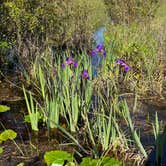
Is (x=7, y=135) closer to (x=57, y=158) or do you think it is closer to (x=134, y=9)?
(x=57, y=158)

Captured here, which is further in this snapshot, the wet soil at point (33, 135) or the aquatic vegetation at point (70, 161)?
the wet soil at point (33, 135)

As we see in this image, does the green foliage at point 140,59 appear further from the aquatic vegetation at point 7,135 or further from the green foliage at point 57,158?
the green foliage at point 57,158

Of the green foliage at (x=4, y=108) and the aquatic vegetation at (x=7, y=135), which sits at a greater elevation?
the aquatic vegetation at (x=7, y=135)

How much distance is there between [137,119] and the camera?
234 inches

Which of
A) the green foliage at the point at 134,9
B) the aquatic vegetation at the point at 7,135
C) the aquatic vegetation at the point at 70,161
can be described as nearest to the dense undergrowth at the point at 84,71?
the green foliage at the point at 134,9

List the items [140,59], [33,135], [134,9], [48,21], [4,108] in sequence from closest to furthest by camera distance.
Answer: [33,135]
[4,108]
[140,59]
[48,21]
[134,9]

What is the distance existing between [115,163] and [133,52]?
4.30 m

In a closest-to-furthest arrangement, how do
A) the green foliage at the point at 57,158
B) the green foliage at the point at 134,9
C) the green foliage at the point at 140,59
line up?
1. the green foliage at the point at 57,158
2. the green foliage at the point at 140,59
3. the green foliage at the point at 134,9

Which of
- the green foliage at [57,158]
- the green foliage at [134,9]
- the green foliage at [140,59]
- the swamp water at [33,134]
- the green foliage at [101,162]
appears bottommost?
the swamp water at [33,134]

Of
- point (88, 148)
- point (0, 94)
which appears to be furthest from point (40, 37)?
point (88, 148)

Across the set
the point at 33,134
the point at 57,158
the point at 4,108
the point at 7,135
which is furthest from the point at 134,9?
the point at 57,158

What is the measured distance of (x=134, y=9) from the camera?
10938 mm

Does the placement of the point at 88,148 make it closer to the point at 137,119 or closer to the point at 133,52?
the point at 137,119

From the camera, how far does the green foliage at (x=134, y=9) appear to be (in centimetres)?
1090
